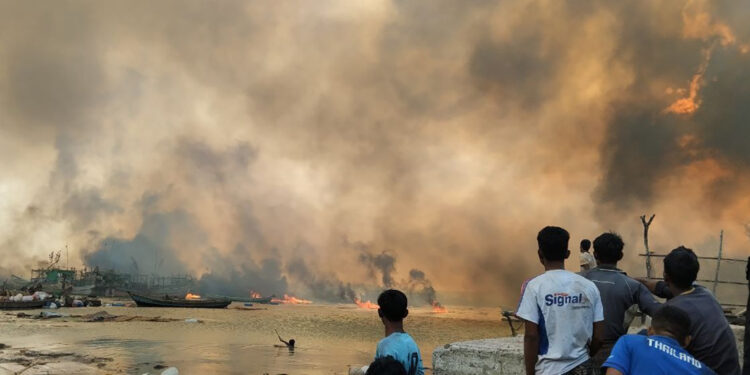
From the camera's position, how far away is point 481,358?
23.8ft

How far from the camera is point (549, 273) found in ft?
13.0

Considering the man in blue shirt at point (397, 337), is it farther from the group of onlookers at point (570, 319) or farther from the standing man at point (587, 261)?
the standing man at point (587, 261)

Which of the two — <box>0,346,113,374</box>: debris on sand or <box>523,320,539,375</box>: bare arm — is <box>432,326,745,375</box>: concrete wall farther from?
<box>0,346,113,374</box>: debris on sand

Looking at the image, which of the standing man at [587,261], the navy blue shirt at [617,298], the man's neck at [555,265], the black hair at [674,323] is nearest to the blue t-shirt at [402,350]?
the man's neck at [555,265]

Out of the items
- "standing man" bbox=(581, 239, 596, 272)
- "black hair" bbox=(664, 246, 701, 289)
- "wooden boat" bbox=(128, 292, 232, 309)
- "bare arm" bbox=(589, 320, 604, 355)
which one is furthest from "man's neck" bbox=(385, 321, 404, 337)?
"wooden boat" bbox=(128, 292, 232, 309)

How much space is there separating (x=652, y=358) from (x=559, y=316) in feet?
3.06

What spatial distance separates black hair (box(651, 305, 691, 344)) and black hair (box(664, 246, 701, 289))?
0.81 metres

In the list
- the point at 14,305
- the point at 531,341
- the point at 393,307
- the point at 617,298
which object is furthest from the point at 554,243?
the point at 14,305

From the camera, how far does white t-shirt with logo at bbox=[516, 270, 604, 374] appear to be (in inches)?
151

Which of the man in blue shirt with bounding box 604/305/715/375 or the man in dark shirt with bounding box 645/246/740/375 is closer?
the man in blue shirt with bounding box 604/305/715/375

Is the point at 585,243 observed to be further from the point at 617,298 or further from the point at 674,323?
the point at 674,323

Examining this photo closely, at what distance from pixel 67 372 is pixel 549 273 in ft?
81.9

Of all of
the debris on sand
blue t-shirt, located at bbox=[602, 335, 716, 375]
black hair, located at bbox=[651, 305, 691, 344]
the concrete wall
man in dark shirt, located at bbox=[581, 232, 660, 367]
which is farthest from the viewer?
the debris on sand

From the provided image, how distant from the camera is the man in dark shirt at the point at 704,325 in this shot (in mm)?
3602
